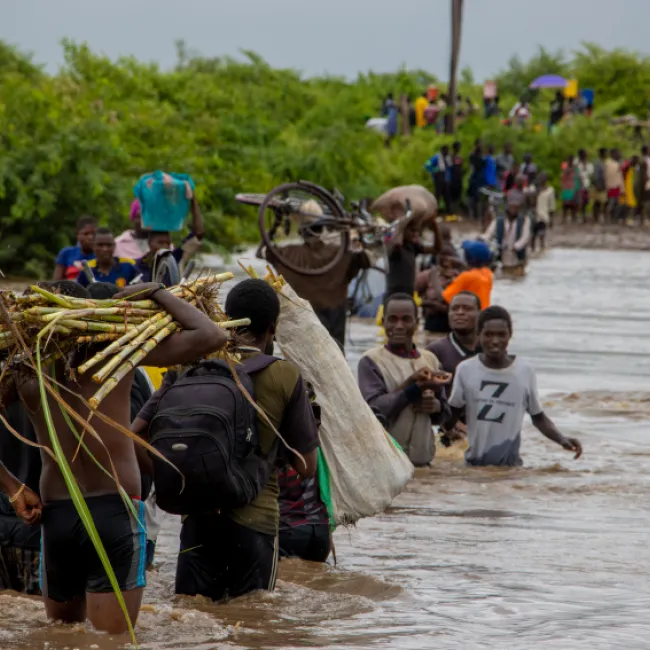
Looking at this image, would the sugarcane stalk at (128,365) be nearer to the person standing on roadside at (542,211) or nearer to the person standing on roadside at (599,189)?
the person standing on roadside at (542,211)

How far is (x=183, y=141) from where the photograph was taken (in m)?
26.4

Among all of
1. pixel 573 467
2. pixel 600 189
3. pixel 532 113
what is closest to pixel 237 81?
pixel 532 113

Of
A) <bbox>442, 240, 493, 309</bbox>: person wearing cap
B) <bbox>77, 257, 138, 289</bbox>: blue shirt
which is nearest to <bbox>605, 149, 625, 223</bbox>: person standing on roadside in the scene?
<bbox>442, 240, 493, 309</bbox>: person wearing cap

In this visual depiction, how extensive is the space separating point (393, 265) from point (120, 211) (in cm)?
887

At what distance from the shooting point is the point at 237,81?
156 ft

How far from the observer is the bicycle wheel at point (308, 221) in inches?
523

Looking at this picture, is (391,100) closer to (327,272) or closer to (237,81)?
(237,81)

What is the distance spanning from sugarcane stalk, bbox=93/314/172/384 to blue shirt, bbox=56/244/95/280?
6800mm

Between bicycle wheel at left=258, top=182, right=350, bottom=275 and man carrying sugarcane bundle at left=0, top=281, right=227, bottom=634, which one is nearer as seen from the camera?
man carrying sugarcane bundle at left=0, top=281, right=227, bottom=634

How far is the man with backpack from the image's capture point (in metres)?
5.40

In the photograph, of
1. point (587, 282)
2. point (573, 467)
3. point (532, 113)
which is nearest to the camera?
point (573, 467)

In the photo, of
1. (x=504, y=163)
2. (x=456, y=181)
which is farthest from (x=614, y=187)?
(x=456, y=181)

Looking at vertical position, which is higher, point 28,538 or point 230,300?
point 230,300

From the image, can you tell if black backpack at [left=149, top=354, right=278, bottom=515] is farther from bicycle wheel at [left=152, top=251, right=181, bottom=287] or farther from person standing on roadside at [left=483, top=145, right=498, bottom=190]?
person standing on roadside at [left=483, top=145, right=498, bottom=190]
